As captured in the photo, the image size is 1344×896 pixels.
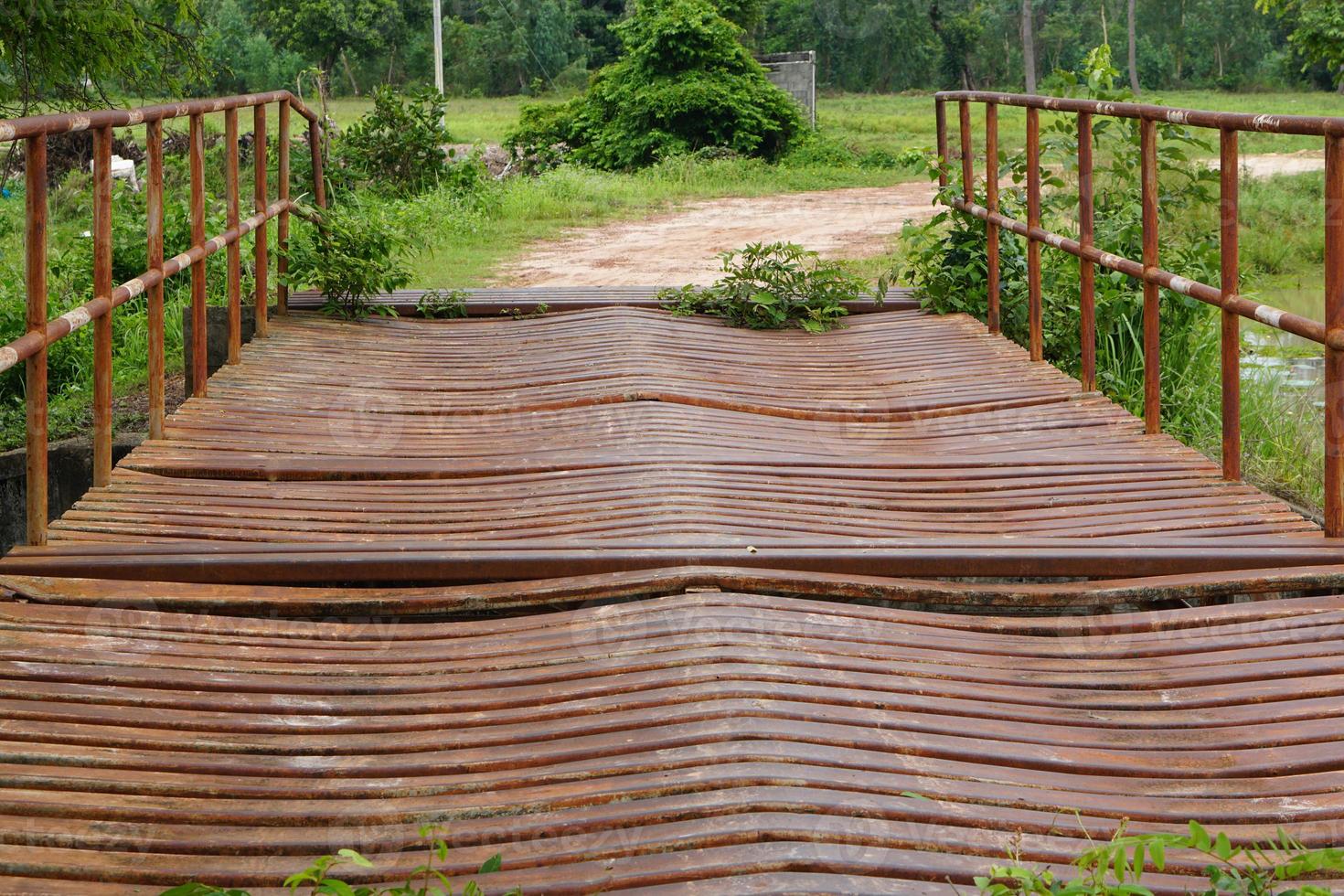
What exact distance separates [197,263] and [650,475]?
6.62 ft

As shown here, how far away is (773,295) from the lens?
7578 millimetres

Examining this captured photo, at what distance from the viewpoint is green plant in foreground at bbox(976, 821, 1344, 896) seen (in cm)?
231

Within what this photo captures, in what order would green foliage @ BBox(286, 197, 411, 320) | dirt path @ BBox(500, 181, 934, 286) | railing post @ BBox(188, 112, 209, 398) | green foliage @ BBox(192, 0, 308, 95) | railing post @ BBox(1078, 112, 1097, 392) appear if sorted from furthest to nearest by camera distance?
green foliage @ BBox(192, 0, 308, 95), dirt path @ BBox(500, 181, 934, 286), green foliage @ BBox(286, 197, 411, 320), railing post @ BBox(1078, 112, 1097, 392), railing post @ BBox(188, 112, 209, 398)

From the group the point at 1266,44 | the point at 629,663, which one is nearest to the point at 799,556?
the point at 629,663

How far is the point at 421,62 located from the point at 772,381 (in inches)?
1873

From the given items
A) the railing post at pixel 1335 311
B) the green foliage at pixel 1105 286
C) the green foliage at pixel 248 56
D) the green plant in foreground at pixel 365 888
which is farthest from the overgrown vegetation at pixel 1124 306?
the green foliage at pixel 248 56

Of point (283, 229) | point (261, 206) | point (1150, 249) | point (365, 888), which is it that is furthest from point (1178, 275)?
point (283, 229)

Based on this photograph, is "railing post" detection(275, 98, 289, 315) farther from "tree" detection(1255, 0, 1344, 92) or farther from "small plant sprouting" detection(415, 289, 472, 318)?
"tree" detection(1255, 0, 1344, 92)

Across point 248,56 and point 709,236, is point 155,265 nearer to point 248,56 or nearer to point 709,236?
point 709,236

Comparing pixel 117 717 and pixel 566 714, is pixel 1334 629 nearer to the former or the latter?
pixel 566 714

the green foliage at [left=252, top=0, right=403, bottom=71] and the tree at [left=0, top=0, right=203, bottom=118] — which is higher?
the green foliage at [left=252, top=0, right=403, bottom=71]

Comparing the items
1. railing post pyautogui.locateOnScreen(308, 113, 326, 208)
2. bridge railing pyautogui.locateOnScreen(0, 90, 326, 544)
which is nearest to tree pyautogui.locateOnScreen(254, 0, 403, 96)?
railing post pyautogui.locateOnScreen(308, 113, 326, 208)

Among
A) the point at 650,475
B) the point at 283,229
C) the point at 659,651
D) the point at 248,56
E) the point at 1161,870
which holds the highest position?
the point at 248,56

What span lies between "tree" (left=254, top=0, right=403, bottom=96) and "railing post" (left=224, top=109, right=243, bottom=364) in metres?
41.9
